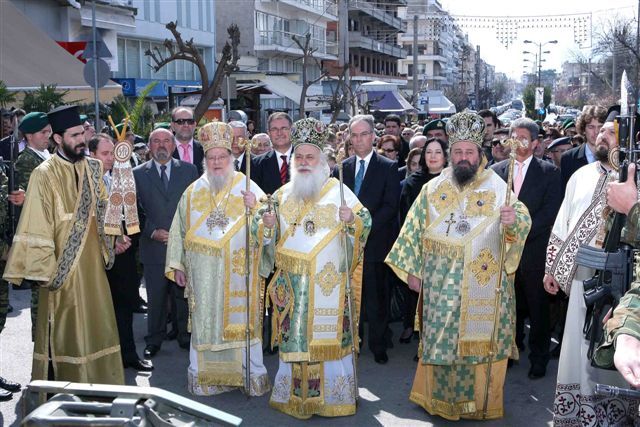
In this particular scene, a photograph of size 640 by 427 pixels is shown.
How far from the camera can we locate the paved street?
6.13m

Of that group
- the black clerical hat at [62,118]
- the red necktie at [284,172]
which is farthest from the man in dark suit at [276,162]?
the black clerical hat at [62,118]

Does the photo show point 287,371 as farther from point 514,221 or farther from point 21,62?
point 21,62

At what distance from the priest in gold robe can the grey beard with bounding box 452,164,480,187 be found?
2.77 m

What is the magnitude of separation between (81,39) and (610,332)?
23.2 m

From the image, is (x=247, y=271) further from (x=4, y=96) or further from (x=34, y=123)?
(x=4, y=96)

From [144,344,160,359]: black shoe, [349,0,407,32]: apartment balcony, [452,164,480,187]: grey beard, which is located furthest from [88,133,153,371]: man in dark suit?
[349,0,407,32]: apartment balcony

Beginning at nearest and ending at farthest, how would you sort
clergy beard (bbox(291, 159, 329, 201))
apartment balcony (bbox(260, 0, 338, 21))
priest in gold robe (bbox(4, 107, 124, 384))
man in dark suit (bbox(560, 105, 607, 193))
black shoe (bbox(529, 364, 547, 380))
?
priest in gold robe (bbox(4, 107, 124, 384)), clergy beard (bbox(291, 159, 329, 201)), black shoe (bbox(529, 364, 547, 380)), man in dark suit (bbox(560, 105, 607, 193)), apartment balcony (bbox(260, 0, 338, 21))

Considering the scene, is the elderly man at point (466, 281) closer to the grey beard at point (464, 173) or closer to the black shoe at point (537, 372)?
the grey beard at point (464, 173)

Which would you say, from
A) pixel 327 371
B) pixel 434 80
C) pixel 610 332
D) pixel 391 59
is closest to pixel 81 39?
pixel 327 371

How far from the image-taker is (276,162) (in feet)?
28.1

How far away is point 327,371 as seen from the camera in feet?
20.3

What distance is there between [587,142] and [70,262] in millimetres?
5192

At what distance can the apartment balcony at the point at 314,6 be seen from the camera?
151 feet

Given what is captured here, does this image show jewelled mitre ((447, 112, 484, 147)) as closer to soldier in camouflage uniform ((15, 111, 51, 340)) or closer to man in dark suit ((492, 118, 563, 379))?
man in dark suit ((492, 118, 563, 379))
